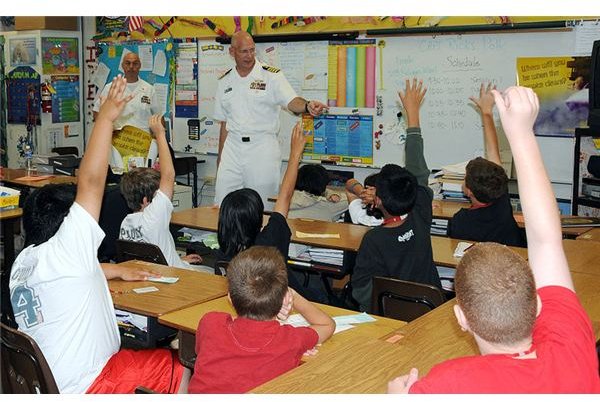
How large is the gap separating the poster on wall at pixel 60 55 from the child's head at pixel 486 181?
6.89 meters

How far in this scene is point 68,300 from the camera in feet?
8.21

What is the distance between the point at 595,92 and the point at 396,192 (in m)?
1.75

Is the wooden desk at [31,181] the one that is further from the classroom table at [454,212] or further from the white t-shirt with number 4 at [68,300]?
the white t-shirt with number 4 at [68,300]

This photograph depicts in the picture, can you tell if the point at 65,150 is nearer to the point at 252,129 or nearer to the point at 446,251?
the point at 252,129

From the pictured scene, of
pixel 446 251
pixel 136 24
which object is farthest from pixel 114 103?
pixel 136 24

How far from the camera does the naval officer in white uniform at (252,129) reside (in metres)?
6.64

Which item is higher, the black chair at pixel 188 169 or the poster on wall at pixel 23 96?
the poster on wall at pixel 23 96

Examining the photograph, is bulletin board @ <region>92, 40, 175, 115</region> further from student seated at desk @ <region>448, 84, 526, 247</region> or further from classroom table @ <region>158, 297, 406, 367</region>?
classroom table @ <region>158, 297, 406, 367</region>

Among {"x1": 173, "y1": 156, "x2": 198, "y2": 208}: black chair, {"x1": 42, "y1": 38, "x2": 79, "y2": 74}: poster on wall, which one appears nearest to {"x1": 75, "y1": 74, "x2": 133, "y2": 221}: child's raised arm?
{"x1": 173, "y1": 156, "x2": 198, "y2": 208}: black chair

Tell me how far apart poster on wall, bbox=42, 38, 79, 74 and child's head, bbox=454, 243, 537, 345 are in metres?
9.04

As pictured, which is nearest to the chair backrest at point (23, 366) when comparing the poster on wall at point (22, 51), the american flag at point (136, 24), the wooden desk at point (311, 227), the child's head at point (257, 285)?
the child's head at point (257, 285)

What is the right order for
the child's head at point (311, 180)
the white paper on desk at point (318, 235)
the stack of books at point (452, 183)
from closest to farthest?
the white paper on desk at point (318, 235), the child's head at point (311, 180), the stack of books at point (452, 183)

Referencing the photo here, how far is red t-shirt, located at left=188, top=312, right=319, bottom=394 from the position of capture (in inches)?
86.0
